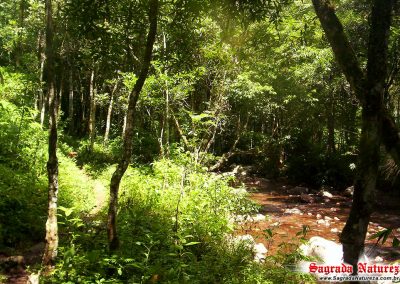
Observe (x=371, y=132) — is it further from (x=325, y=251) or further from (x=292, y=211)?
(x=292, y=211)

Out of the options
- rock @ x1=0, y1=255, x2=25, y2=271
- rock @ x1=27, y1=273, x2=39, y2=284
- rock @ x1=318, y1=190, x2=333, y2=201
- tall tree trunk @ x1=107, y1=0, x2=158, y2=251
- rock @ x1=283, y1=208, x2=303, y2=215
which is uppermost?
tall tree trunk @ x1=107, y1=0, x2=158, y2=251

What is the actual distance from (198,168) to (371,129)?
7.99 metres

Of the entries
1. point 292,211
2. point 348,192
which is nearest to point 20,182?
point 292,211

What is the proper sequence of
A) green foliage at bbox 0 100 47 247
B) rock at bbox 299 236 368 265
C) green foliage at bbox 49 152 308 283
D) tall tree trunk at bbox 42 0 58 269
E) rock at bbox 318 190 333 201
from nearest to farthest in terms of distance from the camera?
green foliage at bbox 49 152 308 283 → tall tree trunk at bbox 42 0 58 269 → green foliage at bbox 0 100 47 247 → rock at bbox 299 236 368 265 → rock at bbox 318 190 333 201

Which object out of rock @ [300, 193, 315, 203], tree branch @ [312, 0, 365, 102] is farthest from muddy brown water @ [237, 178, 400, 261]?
tree branch @ [312, 0, 365, 102]

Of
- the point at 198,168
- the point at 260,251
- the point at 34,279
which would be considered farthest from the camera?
the point at 198,168

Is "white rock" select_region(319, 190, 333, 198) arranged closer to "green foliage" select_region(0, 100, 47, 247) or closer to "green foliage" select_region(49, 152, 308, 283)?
"green foliage" select_region(49, 152, 308, 283)

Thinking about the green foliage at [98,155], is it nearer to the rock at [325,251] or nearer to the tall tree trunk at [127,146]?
the rock at [325,251]

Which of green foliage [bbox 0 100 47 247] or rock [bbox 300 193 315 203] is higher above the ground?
green foliage [bbox 0 100 47 247]

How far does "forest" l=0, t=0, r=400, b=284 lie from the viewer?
13.0 feet

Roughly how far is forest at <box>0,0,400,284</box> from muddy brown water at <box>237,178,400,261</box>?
0.10 m

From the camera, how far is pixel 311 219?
14.5 m

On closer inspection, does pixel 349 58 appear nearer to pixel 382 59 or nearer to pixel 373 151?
pixel 382 59

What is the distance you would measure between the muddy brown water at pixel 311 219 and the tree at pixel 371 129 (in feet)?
19.1
